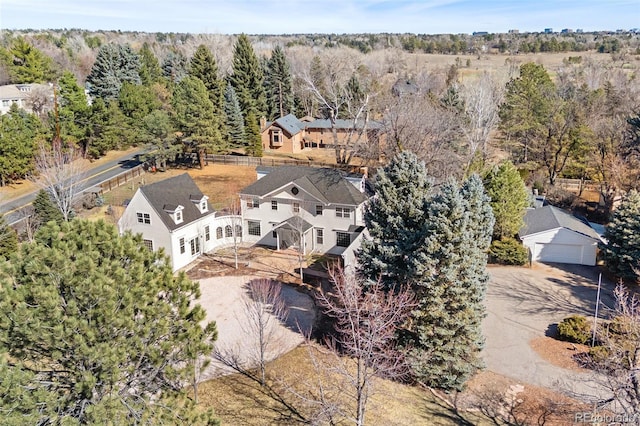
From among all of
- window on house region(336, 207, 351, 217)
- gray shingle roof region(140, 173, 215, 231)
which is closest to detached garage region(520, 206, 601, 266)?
window on house region(336, 207, 351, 217)

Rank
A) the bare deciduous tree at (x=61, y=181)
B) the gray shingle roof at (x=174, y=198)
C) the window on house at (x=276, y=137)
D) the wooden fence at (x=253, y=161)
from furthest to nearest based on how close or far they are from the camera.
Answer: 1. the window on house at (x=276, y=137)
2. the wooden fence at (x=253, y=161)
3. the bare deciduous tree at (x=61, y=181)
4. the gray shingle roof at (x=174, y=198)

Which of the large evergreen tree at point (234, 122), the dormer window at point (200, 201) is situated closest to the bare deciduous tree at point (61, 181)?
the dormer window at point (200, 201)

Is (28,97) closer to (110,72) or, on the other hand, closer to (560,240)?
(110,72)

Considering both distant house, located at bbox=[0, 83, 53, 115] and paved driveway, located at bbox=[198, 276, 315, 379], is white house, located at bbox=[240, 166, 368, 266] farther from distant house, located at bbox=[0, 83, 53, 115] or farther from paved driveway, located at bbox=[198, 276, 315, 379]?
distant house, located at bbox=[0, 83, 53, 115]

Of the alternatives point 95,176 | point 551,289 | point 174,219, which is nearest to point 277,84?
point 95,176

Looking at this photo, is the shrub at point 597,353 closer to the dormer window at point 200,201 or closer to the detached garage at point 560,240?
the detached garage at point 560,240
